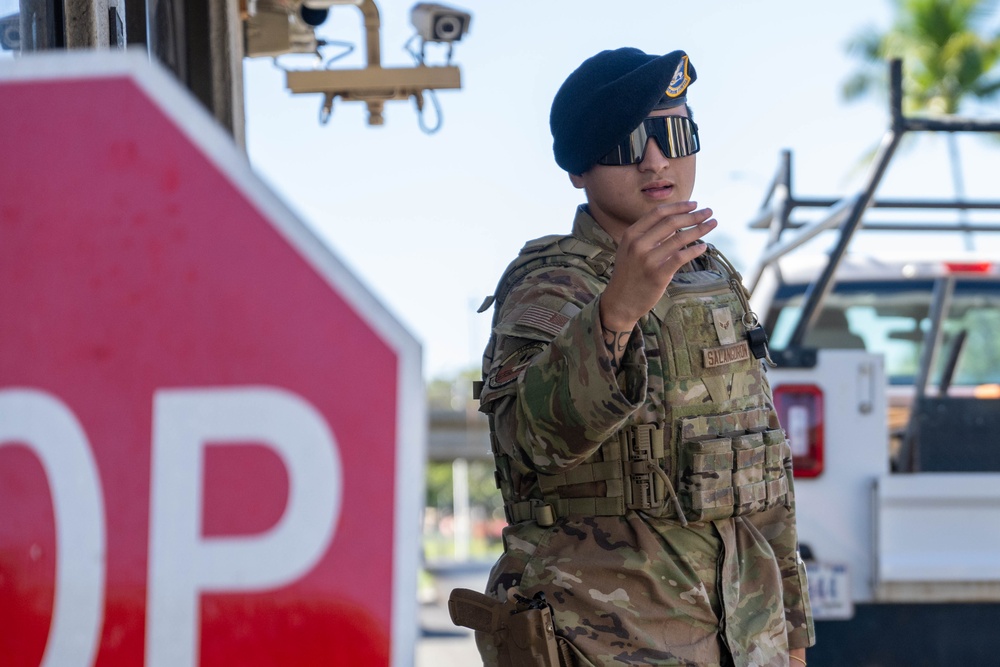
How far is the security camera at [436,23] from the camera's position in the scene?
433cm

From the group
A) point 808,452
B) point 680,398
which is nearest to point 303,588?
point 680,398

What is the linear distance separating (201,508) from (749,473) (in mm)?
1181

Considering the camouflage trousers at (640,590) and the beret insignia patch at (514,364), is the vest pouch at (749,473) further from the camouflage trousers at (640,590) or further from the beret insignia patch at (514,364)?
the beret insignia patch at (514,364)

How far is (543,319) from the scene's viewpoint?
68.2 inches

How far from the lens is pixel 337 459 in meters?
0.88

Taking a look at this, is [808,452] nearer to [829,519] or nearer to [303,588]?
[829,519]

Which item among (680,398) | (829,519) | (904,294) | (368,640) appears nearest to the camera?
(368,640)

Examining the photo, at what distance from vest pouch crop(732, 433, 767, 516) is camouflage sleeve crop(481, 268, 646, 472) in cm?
32

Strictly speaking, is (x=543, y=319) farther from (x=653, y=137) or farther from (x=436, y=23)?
(x=436, y=23)

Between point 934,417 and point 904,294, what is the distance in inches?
63.6

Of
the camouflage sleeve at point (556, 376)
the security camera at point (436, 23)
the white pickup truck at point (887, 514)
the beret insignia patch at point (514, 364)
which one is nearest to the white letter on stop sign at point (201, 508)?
the camouflage sleeve at point (556, 376)

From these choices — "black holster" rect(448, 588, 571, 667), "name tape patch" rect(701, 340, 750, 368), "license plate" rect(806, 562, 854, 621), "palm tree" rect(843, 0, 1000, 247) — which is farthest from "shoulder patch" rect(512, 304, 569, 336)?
"palm tree" rect(843, 0, 1000, 247)

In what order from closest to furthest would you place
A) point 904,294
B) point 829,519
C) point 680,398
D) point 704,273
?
point 680,398, point 704,273, point 829,519, point 904,294

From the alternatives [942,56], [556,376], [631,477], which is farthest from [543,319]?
[942,56]
